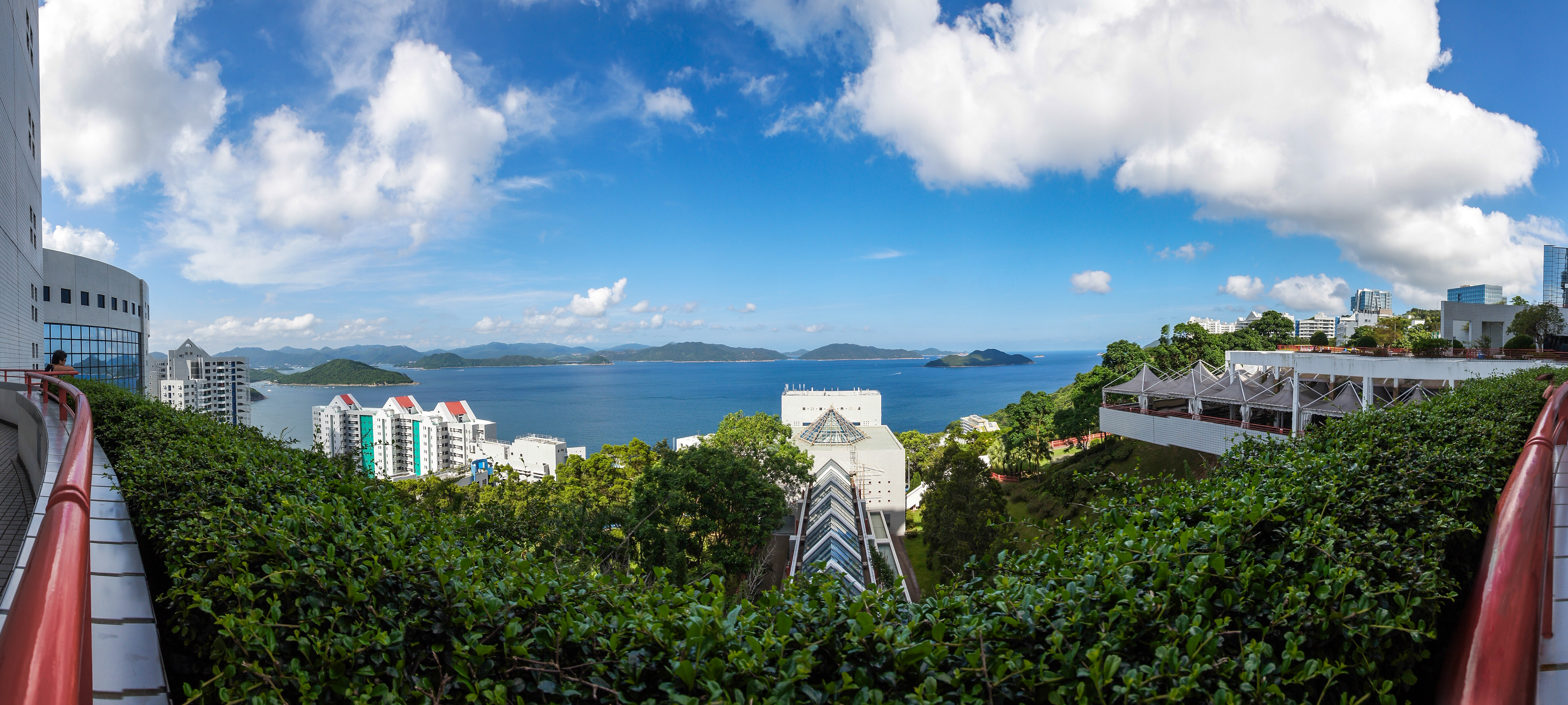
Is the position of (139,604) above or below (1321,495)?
below

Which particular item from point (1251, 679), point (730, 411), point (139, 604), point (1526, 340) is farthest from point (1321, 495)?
point (730, 411)

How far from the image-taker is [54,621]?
110cm

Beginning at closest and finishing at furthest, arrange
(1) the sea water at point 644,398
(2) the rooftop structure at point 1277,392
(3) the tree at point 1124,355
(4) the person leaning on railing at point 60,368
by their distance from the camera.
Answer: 1. (4) the person leaning on railing at point 60,368
2. (2) the rooftop structure at point 1277,392
3. (3) the tree at point 1124,355
4. (1) the sea water at point 644,398

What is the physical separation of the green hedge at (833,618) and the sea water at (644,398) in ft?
204

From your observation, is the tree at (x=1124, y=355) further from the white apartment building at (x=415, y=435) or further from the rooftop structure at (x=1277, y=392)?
the white apartment building at (x=415, y=435)

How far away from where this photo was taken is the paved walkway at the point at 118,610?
1.63m

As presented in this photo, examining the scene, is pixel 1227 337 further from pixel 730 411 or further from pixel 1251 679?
pixel 730 411

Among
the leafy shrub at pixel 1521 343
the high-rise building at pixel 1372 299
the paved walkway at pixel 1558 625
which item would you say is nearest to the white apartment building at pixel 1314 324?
the high-rise building at pixel 1372 299

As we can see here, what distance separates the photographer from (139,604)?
2027 mm

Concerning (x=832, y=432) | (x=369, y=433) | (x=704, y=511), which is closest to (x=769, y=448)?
(x=832, y=432)

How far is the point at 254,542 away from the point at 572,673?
1.27 m

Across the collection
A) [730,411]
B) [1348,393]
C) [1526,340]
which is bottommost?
[730,411]

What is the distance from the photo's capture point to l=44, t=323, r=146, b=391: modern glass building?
1898cm

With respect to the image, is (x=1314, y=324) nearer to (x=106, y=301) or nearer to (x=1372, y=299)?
(x=1372, y=299)
